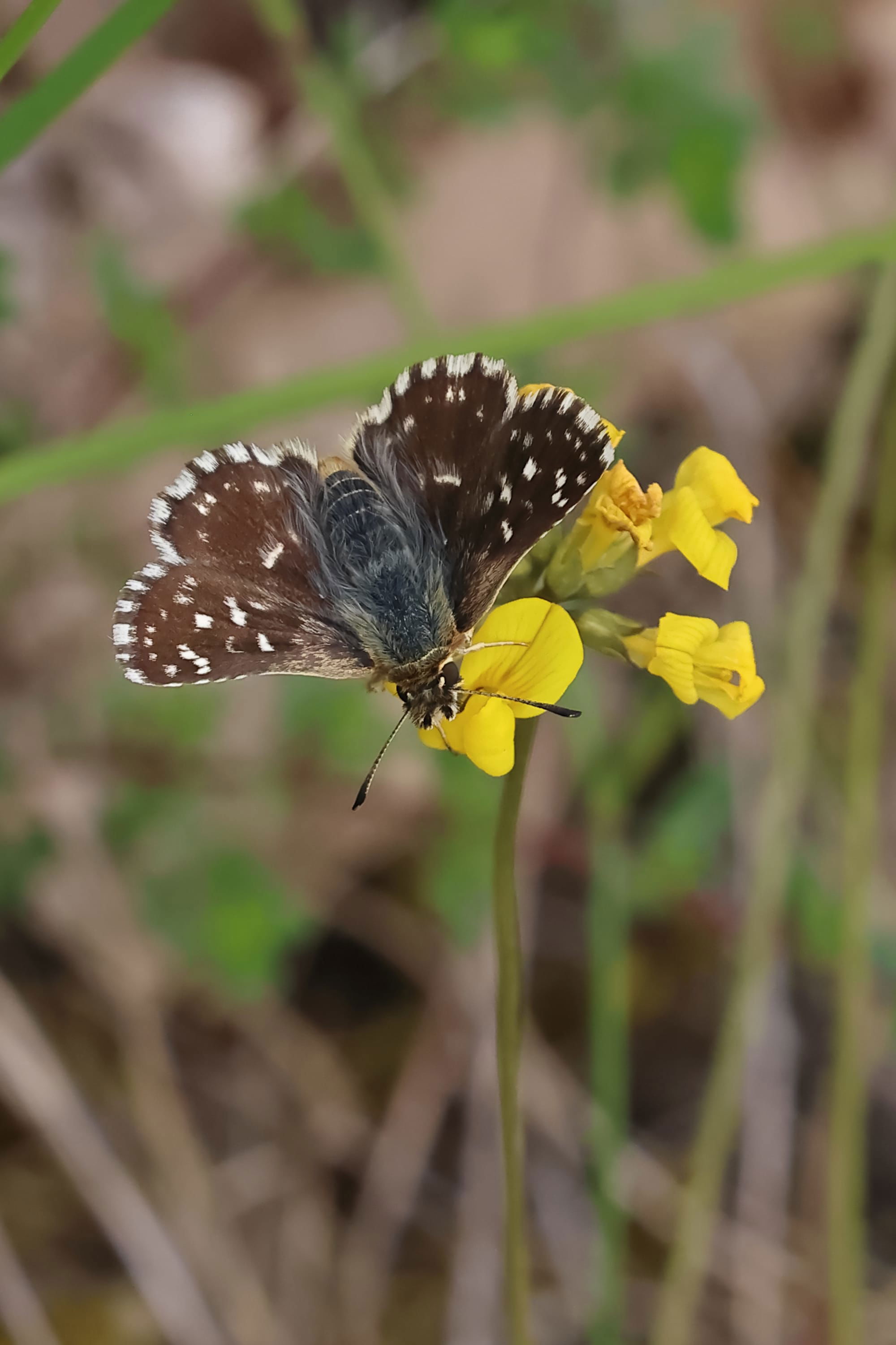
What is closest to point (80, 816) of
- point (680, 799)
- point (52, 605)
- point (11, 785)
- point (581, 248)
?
point (11, 785)

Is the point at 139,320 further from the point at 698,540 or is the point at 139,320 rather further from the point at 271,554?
the point at 698,540

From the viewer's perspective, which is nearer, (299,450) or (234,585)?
(234,585)

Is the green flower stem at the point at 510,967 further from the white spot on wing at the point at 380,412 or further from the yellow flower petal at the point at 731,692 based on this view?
the white spot on wing at the point at 380,412

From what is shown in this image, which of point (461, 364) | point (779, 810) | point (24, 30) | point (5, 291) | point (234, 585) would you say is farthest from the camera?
point (779, 810)

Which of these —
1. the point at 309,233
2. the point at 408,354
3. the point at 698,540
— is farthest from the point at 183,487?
the point at 309,233

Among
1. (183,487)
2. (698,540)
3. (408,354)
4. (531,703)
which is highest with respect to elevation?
(408,354)

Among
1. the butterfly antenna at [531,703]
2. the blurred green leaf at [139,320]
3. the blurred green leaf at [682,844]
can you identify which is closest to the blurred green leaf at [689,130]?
the blurred green leaf at [139,320]
